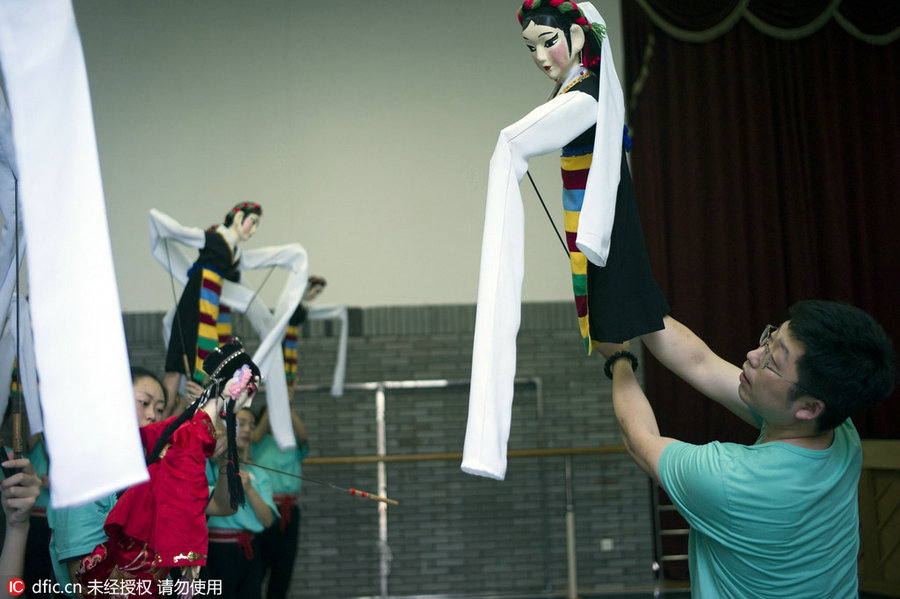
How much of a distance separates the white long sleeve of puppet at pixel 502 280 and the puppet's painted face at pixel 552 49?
175 mm

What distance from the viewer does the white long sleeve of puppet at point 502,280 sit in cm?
159

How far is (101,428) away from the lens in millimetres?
1132

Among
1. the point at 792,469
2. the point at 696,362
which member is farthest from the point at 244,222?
the point at 792,469

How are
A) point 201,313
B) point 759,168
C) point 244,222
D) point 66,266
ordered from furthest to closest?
point 759,168
point 244,222
point 201,313
point 66,266

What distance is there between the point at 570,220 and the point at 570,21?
0.46 m

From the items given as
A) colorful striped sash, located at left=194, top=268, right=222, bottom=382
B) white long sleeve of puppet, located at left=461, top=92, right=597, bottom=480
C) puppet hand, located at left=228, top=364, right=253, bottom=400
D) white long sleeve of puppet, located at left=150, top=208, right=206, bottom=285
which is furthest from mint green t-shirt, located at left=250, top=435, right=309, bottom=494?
white long sleeve of puppet, located at left=461, top=92, right=597, bottom=480

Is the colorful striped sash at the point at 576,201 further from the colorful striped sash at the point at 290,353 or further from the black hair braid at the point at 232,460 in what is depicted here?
the colorful striped sash at the point at 290,353

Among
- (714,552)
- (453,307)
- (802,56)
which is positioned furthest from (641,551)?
(714,552)

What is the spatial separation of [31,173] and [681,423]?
5386mm

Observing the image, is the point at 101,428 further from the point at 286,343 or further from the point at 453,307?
the point at 453,307

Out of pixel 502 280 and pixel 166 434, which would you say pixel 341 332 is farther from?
pixel 502 280

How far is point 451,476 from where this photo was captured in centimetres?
596

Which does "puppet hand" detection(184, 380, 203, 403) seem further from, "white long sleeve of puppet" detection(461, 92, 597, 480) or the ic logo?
"white long sleeve of puppet" detection(461, 92, 597, 480)

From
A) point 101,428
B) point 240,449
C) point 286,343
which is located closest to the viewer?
point 101,428
